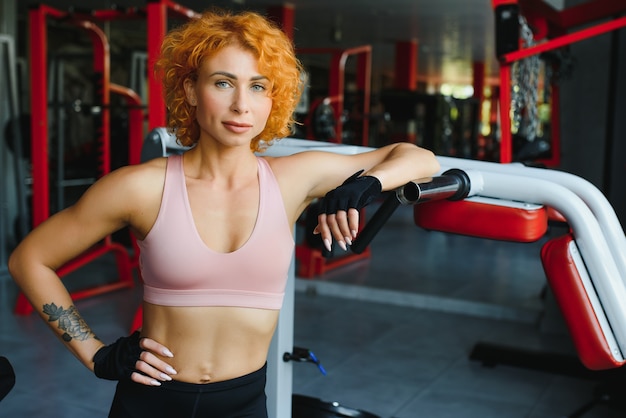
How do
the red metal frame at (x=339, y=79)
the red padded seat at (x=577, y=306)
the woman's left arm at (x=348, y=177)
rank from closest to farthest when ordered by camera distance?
the woman's left arm at (x=348, y=177), the red padded seat at (x=577, y=306), the red metal frame at (x=339, y=79)

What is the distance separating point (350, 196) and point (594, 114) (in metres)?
3.11

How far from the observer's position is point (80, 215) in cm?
116

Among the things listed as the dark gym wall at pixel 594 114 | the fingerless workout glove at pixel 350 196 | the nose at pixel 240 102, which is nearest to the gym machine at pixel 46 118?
the dark gym wall at pixel 594 114

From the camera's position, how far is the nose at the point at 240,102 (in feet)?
3.68

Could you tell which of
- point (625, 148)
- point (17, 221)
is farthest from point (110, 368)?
point (17, 221)


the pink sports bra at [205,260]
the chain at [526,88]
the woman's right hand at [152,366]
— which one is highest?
the chain at [526,88]

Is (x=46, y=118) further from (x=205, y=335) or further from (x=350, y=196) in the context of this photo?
(x=350, y=196)

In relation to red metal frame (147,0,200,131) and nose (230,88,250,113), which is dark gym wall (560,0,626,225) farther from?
nose (230,88,250,113)

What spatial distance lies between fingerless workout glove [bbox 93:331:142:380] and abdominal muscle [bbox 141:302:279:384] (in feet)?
0.13

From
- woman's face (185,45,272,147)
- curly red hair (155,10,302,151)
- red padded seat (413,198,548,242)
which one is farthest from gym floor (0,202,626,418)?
woman's face (185,45,272,147)

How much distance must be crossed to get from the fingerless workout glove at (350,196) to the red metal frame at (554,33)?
5.61 feet

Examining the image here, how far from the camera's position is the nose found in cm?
112

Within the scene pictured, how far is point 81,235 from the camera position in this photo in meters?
1.16

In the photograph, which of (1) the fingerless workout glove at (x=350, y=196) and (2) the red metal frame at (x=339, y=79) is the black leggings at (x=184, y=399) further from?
(2) the red metal frame at (x=339, y=79)
